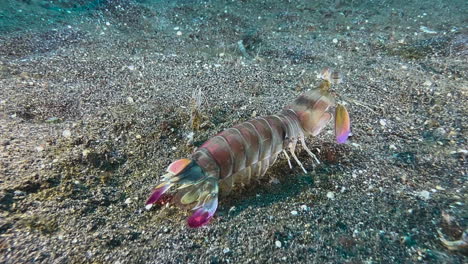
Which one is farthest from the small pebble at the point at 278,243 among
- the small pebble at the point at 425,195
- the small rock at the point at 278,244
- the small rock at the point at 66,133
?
the small rock at the point at 66,133

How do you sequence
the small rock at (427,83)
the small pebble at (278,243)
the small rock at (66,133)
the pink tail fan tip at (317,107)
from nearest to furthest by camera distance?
the small pebble at (278,243) < the small rock at (66,133) < the pink tail fan tip at (317,107) < the small rock at (427,83)

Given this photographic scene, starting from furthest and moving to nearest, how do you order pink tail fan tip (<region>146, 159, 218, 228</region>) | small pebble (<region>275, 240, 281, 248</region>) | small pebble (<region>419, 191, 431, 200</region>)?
small pebble (<region>419, 191, 431, 200</region>), pink tail fan tip (<region>146, 159, 218, 228</region>), small pebble (<region>275, 240, 281, 248</region>)

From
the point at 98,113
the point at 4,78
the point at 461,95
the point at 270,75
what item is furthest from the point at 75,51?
the point at 461,95

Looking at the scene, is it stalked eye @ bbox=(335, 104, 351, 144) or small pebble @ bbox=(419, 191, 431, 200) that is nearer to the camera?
small pebble @ bbox=(419, 191, 431, 200)

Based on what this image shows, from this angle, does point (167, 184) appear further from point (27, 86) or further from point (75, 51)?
point (75, 51)

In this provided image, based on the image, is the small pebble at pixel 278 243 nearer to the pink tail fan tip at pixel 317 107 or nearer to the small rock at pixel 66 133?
the pink tail fan tip at pixel 317 107

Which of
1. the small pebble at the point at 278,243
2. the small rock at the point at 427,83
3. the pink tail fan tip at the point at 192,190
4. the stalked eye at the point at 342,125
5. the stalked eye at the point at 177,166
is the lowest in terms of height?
the small pebble at the point at 278,243

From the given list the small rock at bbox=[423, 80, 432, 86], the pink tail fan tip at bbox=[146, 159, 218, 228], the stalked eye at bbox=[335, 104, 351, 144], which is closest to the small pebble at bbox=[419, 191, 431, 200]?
the stalked eye at bbox=[335, 104, 351, 144]

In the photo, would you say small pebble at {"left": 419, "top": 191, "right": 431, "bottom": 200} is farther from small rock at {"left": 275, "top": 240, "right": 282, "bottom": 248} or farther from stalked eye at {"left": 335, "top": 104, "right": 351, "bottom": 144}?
small rock at {"left": 275, "top": 240, "right": 282, "bottom": 248}
